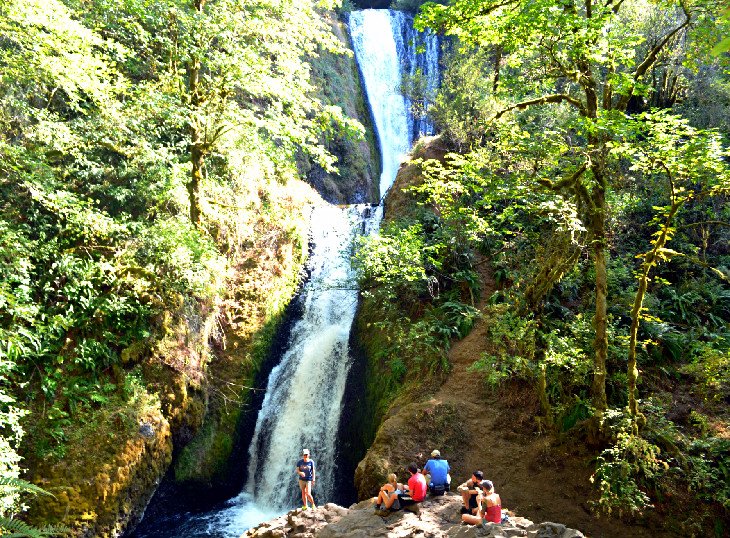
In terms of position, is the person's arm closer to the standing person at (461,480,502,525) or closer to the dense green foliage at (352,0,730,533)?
the standing person at (461,480,502,525)

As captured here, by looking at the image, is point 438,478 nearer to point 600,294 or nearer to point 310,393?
point 600,294

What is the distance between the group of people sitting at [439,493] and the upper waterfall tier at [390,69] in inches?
783

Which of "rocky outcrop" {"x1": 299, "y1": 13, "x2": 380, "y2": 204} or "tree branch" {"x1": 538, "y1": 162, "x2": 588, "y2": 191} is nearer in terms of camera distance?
"tree branch" {"x1": 538, "y1": 162, "x2": 588, "y2": 191}

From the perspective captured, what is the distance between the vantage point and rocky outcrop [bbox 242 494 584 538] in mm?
6398

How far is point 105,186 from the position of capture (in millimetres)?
11344

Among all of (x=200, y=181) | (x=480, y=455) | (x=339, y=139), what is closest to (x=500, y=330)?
(x=480, y=455)

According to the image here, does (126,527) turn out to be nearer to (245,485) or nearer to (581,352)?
(245,485)

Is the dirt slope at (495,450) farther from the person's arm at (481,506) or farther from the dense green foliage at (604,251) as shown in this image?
the person's arm at (481,506)

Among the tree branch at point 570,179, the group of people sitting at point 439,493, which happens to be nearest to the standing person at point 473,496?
the group of people sitting at point 439,493

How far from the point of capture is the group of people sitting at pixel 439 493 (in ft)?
22.7

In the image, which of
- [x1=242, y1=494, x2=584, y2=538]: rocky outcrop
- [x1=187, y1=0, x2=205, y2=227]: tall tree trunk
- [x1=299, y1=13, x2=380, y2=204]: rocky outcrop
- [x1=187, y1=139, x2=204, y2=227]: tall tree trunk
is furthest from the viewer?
[x1=299, y1=13, x2=380, y2=204]: rocky outcrop

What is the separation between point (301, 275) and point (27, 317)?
8.63 metres

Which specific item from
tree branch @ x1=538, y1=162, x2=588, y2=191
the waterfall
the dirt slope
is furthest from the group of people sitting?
tree branch @ x1=538, y1=162, x2=588, y2=191

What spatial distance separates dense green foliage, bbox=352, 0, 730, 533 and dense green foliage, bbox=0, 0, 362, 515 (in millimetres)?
4403
